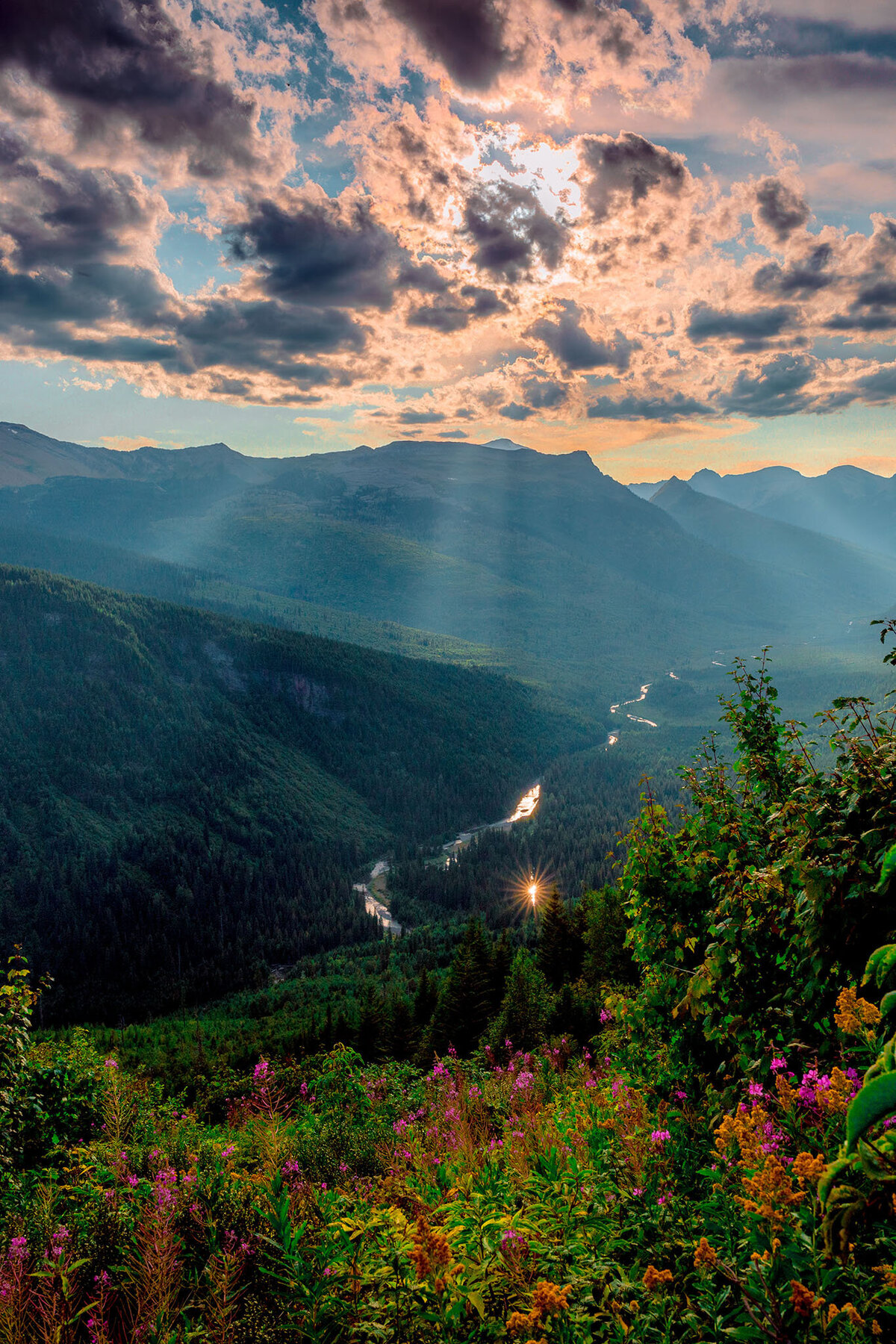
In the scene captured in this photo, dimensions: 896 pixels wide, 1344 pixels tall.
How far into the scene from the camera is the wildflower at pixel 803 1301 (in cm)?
354

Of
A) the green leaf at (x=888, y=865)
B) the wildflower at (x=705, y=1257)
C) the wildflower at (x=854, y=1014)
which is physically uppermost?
the green leaf at (x=888, y=865)

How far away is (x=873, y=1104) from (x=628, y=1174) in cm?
628

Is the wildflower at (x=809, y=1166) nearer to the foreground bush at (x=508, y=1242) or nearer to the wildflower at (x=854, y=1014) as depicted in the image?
the foreground bush at (x=508, y=1242)

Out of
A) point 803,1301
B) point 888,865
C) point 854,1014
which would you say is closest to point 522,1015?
point 854,1014

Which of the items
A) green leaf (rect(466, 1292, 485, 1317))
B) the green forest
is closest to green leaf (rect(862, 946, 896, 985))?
the green forest

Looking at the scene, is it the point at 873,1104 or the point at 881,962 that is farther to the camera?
the point at 881,962

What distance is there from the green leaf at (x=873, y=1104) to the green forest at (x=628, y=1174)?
0.4 inches

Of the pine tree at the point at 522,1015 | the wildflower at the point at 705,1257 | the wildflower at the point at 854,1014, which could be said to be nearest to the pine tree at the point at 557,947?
the pine tree at the point at 522,1015

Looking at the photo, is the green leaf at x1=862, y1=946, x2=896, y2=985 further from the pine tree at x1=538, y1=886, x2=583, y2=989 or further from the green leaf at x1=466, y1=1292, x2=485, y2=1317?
the pine tree at x1=538, y1=886, x2=583, y2=989

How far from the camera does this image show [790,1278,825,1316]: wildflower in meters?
3.54

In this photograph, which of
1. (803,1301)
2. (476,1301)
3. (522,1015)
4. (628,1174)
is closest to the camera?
(803,1301)

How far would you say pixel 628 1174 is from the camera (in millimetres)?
6910

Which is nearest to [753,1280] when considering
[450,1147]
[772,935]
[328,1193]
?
[772,935]

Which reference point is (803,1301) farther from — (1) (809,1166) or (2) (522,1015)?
(2) (522,1015)
